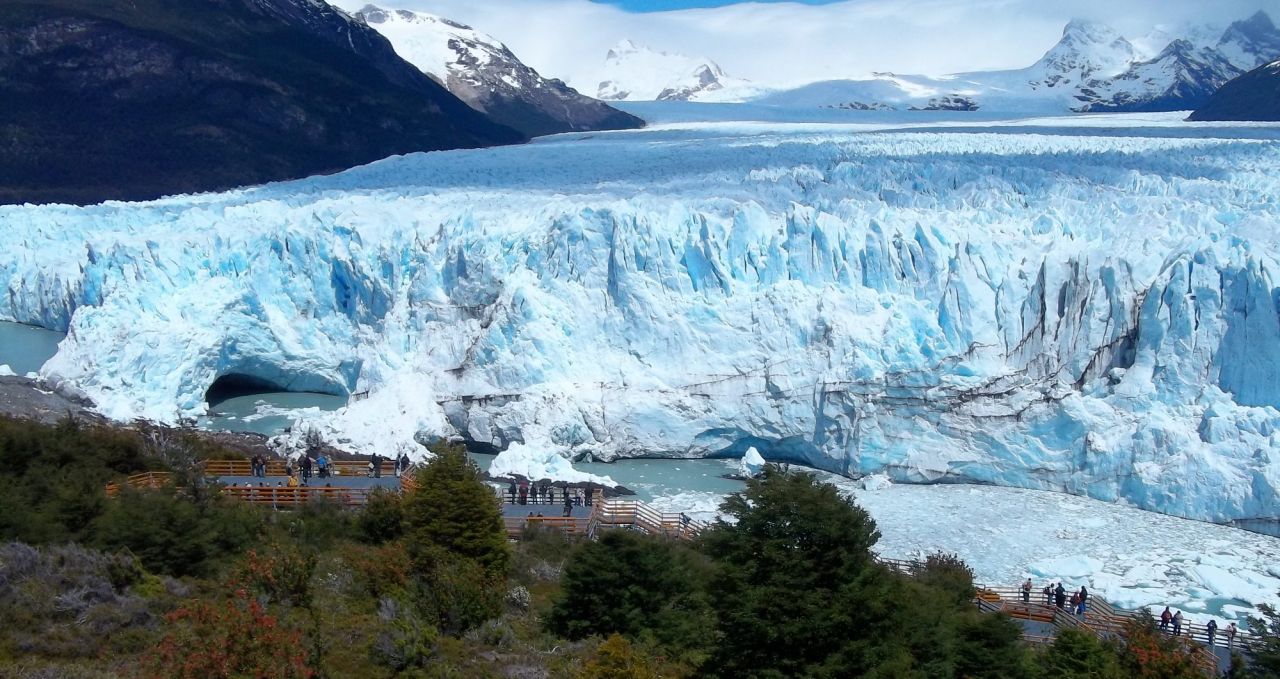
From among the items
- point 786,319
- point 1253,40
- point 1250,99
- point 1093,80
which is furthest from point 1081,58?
point 786,319

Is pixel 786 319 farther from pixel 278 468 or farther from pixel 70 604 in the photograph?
pixel 70 604

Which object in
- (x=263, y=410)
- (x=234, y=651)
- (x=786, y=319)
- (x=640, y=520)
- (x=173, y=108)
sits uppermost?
(x=173, y=108)

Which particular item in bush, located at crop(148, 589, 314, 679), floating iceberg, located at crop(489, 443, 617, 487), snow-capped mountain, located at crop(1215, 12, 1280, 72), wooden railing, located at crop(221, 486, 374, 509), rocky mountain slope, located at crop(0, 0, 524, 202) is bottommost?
floating iceberg, located at crop(489, 443, 617, 487)

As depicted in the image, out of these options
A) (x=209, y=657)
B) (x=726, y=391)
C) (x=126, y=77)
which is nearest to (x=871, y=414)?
(x=726, y=391)

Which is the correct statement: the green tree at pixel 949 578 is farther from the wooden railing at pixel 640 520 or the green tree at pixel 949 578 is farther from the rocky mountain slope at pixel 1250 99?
the rocky mountain slope at pixel 1250 99

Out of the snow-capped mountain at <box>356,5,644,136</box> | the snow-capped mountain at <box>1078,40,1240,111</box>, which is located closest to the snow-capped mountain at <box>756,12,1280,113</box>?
the snow-capped mountain at <box>1078,40,1240,111</box>

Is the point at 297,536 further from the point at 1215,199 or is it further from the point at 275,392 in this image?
the point at 1215,199

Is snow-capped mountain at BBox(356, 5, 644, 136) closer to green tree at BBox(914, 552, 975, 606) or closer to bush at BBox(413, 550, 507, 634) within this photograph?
green tree at BBox(914, 552, 975, 606)
